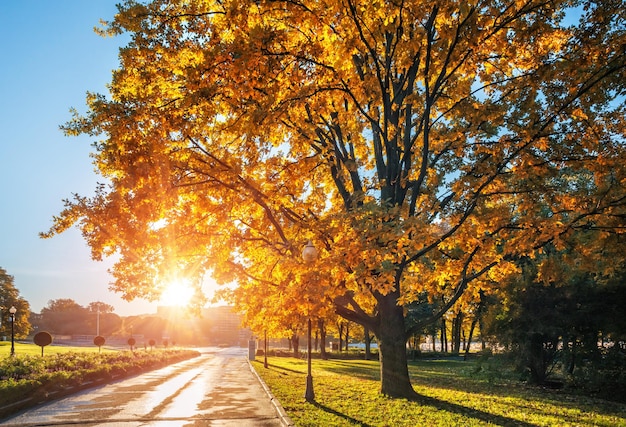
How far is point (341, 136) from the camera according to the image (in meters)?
14.1

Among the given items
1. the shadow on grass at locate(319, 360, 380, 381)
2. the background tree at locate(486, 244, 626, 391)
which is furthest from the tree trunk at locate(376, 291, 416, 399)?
the shadow on grass at locate(319, 360, 380, 381)

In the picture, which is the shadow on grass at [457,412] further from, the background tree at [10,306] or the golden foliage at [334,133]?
the background tree at [10,306]

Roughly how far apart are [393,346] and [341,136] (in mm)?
6346

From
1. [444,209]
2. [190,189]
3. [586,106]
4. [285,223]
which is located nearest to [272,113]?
[190,189]

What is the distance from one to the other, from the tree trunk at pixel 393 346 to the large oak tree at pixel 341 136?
0.06m

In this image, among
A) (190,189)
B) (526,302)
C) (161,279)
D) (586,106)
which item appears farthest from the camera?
(526,302)

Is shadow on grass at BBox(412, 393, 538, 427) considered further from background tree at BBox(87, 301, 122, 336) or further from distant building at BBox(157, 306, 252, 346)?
background tree at BBox(87, 301, 122, 336)

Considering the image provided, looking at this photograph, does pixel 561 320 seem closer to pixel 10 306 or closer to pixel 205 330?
pixel 10 306

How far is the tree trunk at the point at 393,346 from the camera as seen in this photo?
45.0 ft

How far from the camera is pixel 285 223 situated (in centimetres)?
1467

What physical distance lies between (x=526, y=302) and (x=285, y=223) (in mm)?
10986

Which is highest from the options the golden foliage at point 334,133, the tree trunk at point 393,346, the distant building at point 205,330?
the golden foliage at point 334,133

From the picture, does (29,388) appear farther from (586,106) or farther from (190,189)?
(586,106)

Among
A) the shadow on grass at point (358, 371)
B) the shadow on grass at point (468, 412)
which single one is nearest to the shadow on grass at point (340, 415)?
the shadow on grass at point (468, 412)
